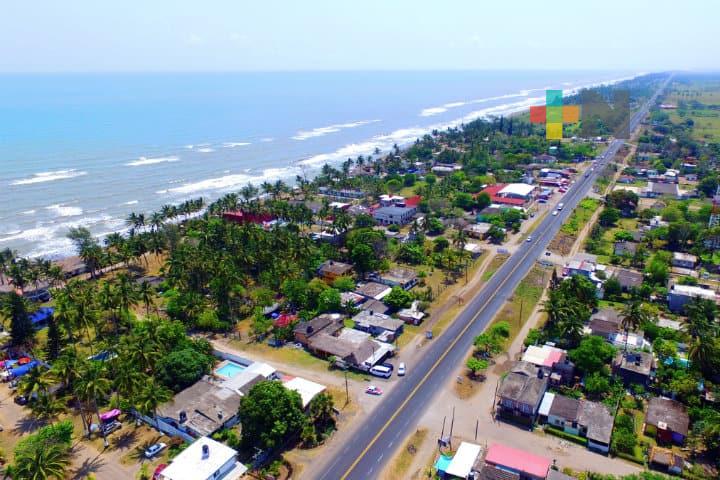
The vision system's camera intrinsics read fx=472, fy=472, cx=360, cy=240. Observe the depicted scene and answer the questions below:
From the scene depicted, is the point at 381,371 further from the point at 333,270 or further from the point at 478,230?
the point at 478,230

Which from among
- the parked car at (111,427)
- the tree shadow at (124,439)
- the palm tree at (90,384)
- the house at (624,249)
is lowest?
the tree shadow at (124,439)

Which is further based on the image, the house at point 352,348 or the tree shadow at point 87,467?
the house at point 352,348

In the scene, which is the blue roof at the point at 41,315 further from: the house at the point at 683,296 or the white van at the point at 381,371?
the house at the point at 683,296

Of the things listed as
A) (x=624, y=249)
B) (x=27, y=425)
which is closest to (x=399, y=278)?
(x=624, y=249)

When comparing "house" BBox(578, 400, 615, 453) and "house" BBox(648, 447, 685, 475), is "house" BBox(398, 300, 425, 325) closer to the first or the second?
"house" BBox(578, 400, 615, 453)

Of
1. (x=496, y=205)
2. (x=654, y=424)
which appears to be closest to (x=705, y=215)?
(x=496, y=205)

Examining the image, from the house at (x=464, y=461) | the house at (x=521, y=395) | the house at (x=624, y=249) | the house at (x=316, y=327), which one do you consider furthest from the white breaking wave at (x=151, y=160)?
the house at (x=464, y=461)
